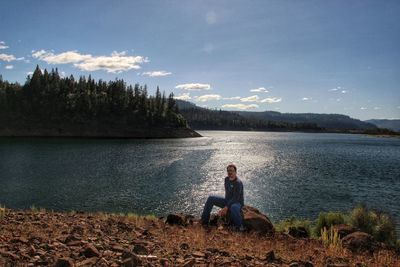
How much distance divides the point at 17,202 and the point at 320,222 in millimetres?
24987

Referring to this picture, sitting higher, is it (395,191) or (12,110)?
(12,110)

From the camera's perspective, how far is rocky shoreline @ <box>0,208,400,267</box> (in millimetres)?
8211

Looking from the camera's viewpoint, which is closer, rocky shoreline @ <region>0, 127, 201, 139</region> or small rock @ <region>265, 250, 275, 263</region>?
small rock @ <region>265, 250, 275, 263</region>

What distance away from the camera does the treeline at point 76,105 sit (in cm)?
15812

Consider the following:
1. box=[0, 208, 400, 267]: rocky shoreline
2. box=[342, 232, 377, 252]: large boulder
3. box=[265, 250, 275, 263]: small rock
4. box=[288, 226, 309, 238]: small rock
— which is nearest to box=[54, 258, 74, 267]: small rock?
box=[0, 208, 400, 267]: rocky shoreline

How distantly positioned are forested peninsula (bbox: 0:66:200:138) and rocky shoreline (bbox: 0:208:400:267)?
486 feet

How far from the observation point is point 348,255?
11414 mm

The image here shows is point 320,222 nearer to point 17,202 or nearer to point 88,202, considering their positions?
point 88,202

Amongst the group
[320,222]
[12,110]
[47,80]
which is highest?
[47,80]

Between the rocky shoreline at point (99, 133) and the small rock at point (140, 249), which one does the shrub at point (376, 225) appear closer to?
the small rock at point (140, 249)

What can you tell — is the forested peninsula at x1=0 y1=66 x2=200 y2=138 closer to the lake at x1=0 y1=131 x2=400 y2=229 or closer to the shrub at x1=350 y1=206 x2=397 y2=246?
the lake at x1=0 y1=131 x2=400 y2=229

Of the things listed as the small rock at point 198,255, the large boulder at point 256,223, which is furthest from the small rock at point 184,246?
the large boulder at point 256,223

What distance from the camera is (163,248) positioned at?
10.1 metres

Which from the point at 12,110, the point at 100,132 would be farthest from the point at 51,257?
the point at 12,110
